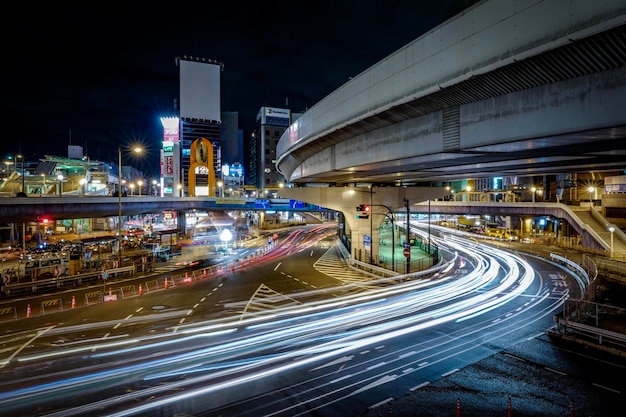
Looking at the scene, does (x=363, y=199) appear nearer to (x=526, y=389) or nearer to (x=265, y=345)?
(x=265, y=345)

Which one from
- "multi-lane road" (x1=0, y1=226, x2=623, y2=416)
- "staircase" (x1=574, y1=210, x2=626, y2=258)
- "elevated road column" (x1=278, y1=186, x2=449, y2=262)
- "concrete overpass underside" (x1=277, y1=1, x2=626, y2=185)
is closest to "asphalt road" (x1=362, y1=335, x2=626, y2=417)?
"multi-lane road" (x1=0, y1=226, x2=623, y2=416)

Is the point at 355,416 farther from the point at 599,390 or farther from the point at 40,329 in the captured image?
the point at 40,329

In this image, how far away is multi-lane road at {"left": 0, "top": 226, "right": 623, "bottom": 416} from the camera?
9.80 meters

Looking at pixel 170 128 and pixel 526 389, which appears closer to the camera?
pixel 526 389

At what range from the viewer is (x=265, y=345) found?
1370 cm

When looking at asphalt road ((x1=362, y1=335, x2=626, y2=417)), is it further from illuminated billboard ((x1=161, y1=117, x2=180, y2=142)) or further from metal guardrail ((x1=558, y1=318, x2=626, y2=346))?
illuminated billboard ((x1=161, y1=117, x2=180, y2=142))

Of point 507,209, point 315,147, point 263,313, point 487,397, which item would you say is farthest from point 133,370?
point 507,209

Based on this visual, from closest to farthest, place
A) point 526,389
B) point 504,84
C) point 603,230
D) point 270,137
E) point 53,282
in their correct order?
point 504,84 → point 526,389 → point 53,282 → point 603,230 → point 270,137

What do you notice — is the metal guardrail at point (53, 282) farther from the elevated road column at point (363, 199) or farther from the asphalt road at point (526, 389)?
the asphalt road at point (526, 389)

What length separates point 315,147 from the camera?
20.5 m

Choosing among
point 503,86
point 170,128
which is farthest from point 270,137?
point 503,86

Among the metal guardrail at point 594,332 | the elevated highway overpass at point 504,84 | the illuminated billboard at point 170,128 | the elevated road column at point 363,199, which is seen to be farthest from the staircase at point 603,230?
the illuminated billboard at point 170,128

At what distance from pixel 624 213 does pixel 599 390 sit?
47.3 meters

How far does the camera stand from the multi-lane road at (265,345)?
9.80 metres
